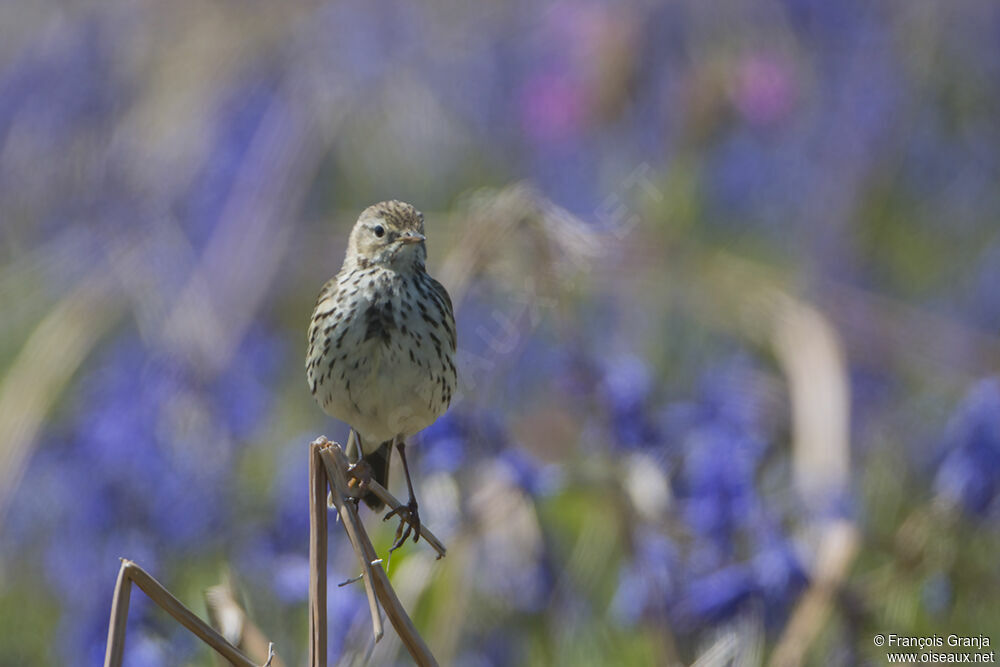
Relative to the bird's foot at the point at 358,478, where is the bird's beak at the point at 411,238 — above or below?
above

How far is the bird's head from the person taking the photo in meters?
3.72

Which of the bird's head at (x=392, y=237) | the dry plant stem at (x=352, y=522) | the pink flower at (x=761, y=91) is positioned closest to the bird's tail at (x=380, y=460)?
the bird's head at (x=392, y=237)

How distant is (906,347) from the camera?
598cm

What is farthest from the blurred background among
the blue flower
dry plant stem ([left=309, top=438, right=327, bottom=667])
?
dry plant stem ([left=309, top=438, right=327, bottom=667])

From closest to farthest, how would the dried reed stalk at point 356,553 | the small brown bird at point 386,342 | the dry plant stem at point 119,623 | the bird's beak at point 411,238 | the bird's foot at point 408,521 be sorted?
1. the dry plant stem at point 119,623
2. the dried reed stalk at point 356,553
3. the bird's foot at point 408,521
4. the small brown bird at point 386,342
5. the bird's beak at point 411,238

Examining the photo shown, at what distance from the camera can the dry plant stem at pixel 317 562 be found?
6.59ft

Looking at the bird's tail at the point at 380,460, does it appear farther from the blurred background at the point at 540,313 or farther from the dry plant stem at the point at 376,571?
the dry plant stem at the point at 376,571

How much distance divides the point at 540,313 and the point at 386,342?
0.68 metres

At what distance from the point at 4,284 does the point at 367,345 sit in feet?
15.6

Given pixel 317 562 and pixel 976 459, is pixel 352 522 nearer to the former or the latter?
pixel 317 562

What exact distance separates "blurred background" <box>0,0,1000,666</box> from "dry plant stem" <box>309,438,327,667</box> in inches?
13.2

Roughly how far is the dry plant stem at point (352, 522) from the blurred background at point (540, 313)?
360 millimetres

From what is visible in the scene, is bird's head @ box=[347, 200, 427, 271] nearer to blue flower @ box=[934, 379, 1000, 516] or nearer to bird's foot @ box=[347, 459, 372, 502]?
bird's foot @ box=[347, 459, 372, 502]

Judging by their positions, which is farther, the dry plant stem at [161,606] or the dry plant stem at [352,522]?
the dry plant stem at [352,522]
